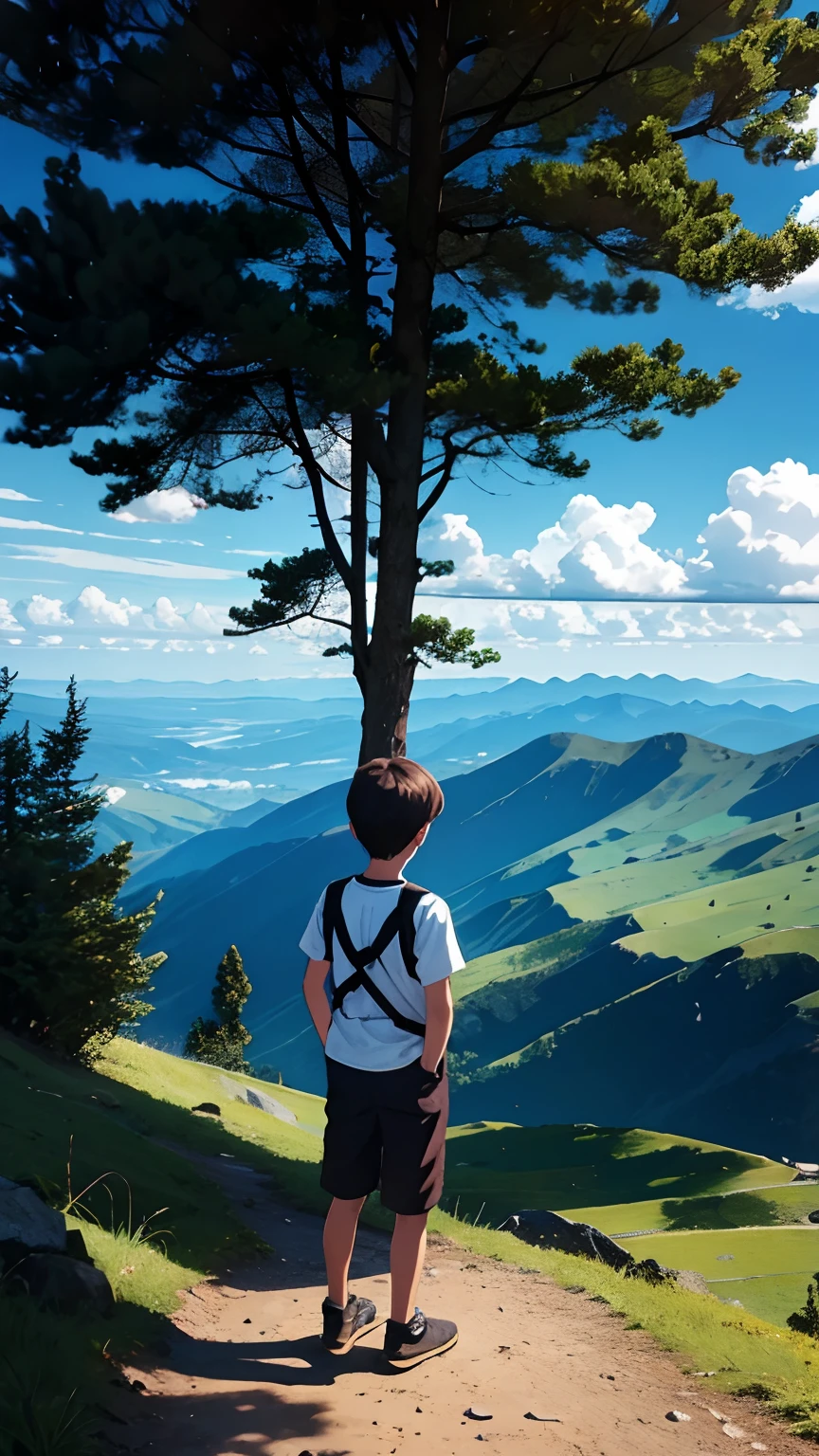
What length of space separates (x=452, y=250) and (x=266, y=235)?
8.58ft

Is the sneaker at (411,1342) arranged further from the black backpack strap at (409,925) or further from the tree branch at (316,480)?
the tree branch at (316,480)

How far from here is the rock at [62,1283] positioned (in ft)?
12.0

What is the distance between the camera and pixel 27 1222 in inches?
151

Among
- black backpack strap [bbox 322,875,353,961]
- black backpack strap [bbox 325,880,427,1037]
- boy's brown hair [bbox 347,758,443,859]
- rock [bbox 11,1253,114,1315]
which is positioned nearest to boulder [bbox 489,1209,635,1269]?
rock [bbox 11,1253,114,1315]

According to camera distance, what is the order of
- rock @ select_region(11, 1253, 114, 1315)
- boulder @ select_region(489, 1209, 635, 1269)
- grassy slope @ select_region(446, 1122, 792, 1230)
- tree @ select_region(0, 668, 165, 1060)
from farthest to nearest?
grassy slope @ select_region(446, 1122, 792, 1230) < tree @ select_region(0, 668, 165, 1060) < boulder @ select_region(489, 1209, 635, 1269) < rock @ select_region(11, 1253, 114, 1315)

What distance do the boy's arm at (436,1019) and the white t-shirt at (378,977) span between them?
4 cm

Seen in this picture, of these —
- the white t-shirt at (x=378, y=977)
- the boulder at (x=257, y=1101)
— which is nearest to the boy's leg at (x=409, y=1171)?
the white t-shirt at (x=378, y=977)

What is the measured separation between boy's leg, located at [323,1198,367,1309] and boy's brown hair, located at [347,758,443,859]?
148 centimetres

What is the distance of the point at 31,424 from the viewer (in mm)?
6137

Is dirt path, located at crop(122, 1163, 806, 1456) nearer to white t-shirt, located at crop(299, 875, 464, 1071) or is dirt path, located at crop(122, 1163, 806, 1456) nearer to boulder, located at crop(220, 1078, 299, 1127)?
white t-shirt, located at crop(299, 875, 464, 1071)

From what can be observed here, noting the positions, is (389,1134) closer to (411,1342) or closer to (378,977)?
(378,977)

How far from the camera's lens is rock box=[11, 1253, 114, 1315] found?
3.65m

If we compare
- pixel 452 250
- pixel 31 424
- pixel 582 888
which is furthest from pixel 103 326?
pixel 582 888

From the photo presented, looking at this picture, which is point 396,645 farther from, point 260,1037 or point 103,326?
point 260,1037
